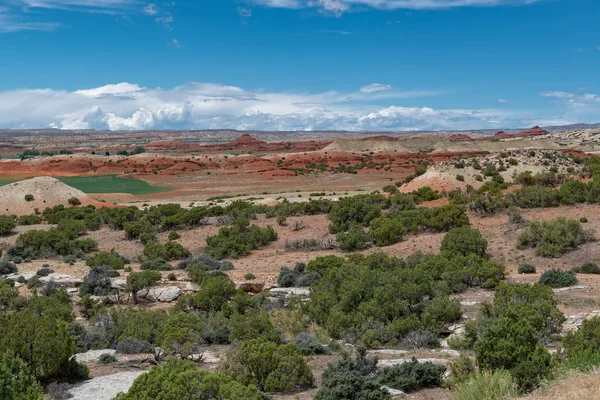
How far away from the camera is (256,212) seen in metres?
36.5

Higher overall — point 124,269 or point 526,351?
point 526,351

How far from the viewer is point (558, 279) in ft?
56.2

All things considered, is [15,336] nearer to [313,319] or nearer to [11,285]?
[313,319]

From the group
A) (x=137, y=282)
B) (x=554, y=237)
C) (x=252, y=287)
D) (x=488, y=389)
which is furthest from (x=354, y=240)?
(x=488, y=389)

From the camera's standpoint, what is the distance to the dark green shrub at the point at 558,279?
16933 mm

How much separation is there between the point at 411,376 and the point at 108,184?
72516 mm

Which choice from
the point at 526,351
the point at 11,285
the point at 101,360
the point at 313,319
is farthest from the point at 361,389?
the point at 11,285

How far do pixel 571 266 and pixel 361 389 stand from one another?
16.3 meters

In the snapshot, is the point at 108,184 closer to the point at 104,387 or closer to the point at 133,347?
the point at 133,347

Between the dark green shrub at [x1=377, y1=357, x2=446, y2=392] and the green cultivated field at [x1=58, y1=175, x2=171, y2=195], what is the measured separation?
193ft

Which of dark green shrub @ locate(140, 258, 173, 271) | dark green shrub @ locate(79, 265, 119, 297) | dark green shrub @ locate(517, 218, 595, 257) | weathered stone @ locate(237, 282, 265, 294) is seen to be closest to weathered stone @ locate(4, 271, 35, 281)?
dark green shrub @ locate(79, 265, 119, 297)

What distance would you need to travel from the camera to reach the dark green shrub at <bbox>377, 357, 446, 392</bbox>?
8.84 meters

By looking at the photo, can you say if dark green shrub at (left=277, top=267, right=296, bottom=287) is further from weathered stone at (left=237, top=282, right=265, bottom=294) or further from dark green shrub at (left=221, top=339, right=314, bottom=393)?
dark green shrub at (left=221, top=339, right=314, bottom=393)

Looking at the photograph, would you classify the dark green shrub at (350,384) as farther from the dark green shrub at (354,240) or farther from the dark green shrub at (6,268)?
the dark green shrub at (6,268)
